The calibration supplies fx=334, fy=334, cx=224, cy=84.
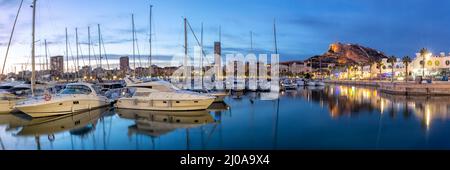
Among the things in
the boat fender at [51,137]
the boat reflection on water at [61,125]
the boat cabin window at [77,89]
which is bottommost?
the boat fender at [51,137]

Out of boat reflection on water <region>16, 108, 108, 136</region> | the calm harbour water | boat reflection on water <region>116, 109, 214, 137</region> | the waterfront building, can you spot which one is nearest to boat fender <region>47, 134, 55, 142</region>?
the calm harbour water

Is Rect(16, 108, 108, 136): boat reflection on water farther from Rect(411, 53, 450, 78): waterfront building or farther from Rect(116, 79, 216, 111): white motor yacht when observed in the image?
Rect(411, 53, 450, 78): waterfront building

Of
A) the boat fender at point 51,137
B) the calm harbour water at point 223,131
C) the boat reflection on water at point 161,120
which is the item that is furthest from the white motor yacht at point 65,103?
the boat fender at point 51,137

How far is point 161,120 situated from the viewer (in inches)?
842

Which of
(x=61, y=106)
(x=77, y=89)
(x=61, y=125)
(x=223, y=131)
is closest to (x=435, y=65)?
(x=223, y=131)

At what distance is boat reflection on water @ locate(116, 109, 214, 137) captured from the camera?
59.5ft

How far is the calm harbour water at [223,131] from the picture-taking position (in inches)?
575

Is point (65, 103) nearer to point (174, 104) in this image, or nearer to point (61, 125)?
point (61, 125)

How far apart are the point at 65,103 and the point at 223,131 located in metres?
12.5

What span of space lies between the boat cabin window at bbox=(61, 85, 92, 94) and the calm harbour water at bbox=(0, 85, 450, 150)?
2.00 m

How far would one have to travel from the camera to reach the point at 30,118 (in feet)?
73.0

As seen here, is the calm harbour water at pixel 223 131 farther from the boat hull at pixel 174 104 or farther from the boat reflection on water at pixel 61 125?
the boat hull at pixel 174 104
